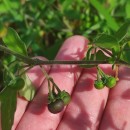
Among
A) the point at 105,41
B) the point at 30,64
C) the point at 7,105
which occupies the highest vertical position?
the point at 105,41

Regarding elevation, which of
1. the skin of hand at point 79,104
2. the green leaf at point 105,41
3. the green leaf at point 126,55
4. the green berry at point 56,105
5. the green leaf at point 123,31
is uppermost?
the green leaf at point 105,41

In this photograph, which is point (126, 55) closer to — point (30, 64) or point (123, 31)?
point (123, 31)

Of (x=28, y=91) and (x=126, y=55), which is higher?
(x=126, y=55)

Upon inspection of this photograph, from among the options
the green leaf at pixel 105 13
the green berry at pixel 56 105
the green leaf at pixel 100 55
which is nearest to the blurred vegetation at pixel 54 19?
the green leaf at pixel 105 13

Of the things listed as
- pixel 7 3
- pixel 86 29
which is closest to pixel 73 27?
pixel 86 29

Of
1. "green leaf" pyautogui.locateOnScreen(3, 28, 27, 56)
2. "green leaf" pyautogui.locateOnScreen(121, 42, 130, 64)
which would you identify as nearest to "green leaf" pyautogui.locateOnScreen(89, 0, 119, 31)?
"green leaf" pyautogui.locateOnScreen(121, 42, 130, 64)

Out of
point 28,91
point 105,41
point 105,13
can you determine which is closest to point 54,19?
point 105,13

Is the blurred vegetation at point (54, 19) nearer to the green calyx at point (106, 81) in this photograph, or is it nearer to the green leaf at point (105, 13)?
the green leaf at point (105, 13)

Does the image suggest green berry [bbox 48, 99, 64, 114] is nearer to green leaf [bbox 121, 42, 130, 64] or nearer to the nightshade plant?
the nightshade plant
